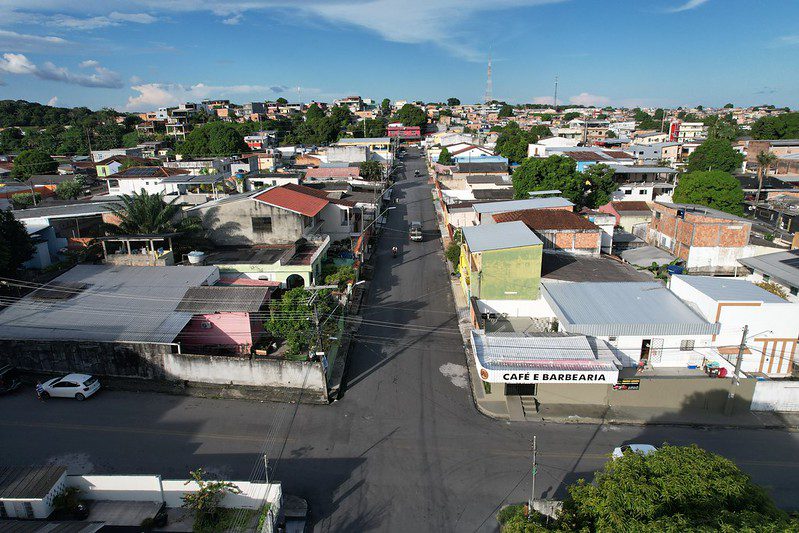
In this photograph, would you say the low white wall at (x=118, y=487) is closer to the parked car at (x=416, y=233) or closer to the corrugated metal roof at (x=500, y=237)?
the corrugated metal roof at (x=500, y=237)

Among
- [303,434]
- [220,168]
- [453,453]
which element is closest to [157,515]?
[303,434]

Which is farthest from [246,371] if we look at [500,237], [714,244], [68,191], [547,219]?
[68,191]

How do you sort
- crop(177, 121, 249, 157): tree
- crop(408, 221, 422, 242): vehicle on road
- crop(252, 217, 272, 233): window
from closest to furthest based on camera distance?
crop(252, 217, 272, 233): window < crop(408, 221, 422, 242): vehicle on road < crop(177, 121, 249, 157): tree

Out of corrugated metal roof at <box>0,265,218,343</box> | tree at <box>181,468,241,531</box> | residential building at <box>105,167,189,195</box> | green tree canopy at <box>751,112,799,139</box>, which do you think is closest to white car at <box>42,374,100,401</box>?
corrugated metal roof at <box>0,265,218,343</box>

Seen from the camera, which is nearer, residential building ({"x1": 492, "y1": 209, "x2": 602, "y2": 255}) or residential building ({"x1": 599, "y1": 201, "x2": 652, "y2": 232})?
residential building ({"x1": 492, "y1": 209, "x2": 602, "y2": 255})

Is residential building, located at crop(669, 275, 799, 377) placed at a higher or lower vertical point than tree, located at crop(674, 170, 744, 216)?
lower

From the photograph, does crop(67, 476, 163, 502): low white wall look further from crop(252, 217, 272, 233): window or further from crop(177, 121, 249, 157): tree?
crop(177, 121, 249, 157): tree

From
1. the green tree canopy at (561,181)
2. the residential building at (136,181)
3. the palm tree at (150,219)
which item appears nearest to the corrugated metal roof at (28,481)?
the palm tree at (150,219)
